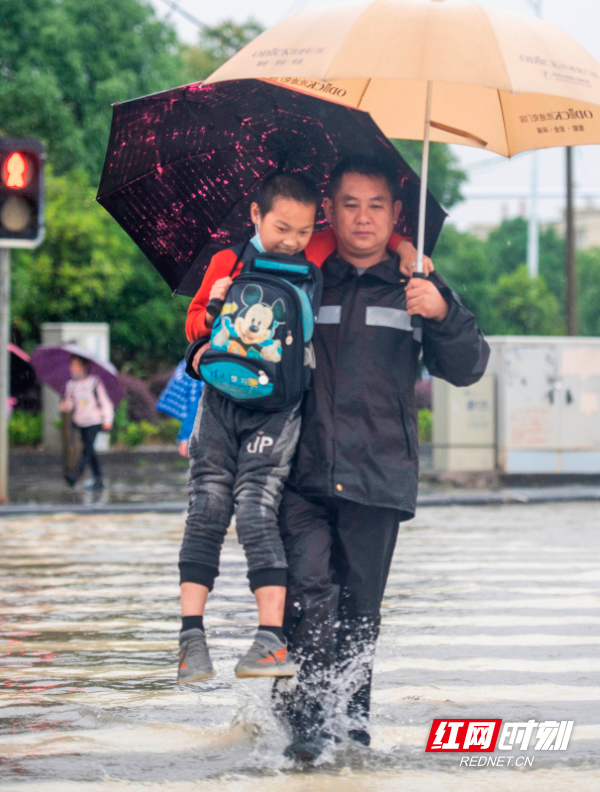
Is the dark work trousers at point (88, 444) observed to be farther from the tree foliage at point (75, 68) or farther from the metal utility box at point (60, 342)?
the tree foliage at point (75, 68)

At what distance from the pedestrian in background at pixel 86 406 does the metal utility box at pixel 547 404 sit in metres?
5.26

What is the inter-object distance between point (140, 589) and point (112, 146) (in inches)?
162

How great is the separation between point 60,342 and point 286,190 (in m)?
17.3

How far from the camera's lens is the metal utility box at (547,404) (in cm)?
1698

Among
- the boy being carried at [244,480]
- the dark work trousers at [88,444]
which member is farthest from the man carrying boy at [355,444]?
the dark work trousers at [88,444]

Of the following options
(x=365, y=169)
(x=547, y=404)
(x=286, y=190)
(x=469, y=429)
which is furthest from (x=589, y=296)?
(x=286, y=190)

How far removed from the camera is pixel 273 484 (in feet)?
12.8

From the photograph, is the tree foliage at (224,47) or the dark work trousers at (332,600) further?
the tree foliage at (224,47)

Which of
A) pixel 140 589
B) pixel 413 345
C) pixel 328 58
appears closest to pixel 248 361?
pixel 413 345

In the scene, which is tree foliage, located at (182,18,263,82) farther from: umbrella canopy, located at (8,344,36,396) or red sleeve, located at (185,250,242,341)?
red sleeve, located at (185,250,242,341)

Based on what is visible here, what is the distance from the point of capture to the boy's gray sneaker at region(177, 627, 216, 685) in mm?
3701

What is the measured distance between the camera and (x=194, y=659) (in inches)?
147

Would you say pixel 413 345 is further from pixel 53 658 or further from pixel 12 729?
pixel 53 658

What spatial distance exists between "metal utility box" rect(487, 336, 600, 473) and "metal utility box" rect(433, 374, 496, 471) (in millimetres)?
155
